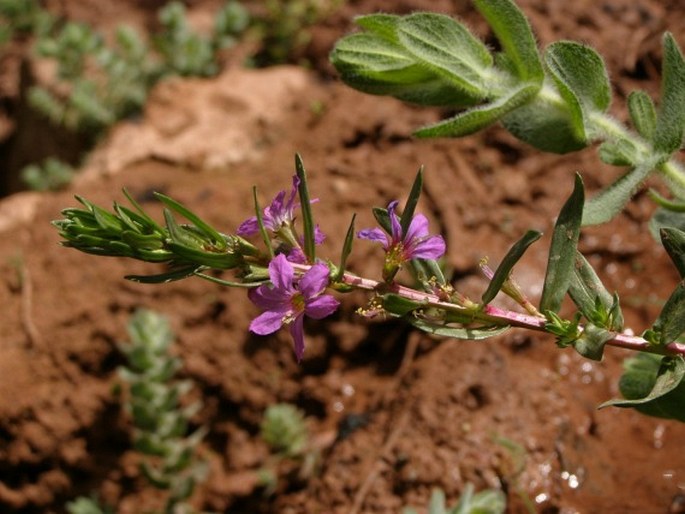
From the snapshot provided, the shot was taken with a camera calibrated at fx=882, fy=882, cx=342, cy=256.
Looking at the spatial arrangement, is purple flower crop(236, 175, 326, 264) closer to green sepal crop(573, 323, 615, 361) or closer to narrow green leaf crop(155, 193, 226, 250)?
narrow green leaf crop(155, 193, 226, 250)

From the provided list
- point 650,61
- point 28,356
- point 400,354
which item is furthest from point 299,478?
point 650,61

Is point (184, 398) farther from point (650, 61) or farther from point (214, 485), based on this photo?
point (650, 61)

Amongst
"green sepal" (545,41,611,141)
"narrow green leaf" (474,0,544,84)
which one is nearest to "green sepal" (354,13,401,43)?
"narrow green leaf" (474,0,544,84)

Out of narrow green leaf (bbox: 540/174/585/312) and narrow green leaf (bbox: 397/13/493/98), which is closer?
narrow green leaf (bbox: 540/174/585/312)

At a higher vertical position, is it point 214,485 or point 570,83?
point 570,83

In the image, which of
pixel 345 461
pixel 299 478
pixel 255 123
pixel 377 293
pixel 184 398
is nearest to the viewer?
pixel 377 293

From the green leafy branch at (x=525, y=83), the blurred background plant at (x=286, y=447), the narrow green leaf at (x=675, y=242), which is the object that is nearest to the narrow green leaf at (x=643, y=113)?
the green leafy branch at (x=525, y=83)

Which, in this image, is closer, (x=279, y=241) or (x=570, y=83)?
(x=279, y=241)

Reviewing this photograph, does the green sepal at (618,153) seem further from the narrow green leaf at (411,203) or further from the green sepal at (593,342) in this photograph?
the narrow green leaf at (411,203)
